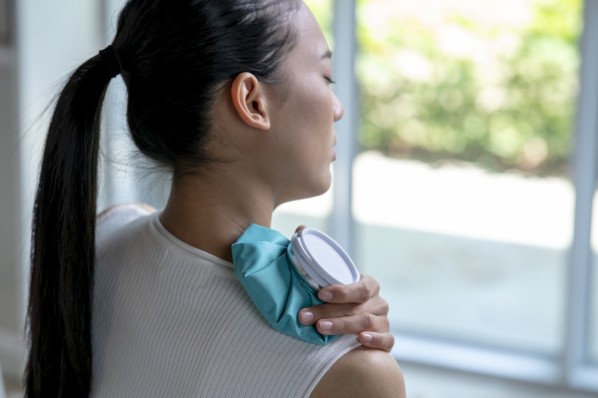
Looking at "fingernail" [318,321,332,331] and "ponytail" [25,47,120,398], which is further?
"ponytail" [25,47,120,398]

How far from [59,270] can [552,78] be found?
1.39m

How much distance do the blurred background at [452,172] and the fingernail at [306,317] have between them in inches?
44.9

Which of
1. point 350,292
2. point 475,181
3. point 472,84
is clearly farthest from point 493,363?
point 350,292

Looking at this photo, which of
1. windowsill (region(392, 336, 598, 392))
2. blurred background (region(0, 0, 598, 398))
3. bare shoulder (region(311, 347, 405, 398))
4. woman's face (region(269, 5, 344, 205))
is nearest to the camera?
bare shoulder (region(311, 347, 405, 398))

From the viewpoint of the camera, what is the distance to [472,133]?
233 centimetres

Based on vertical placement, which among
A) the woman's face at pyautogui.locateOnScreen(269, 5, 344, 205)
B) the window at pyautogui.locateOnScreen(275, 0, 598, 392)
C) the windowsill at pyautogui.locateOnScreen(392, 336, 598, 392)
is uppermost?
the woman's face at pyautogui.locateOnScreen(269, 5, 344, 205)

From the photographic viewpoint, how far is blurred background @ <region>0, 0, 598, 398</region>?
85.3 inches

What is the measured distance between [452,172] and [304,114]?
139 centimetres

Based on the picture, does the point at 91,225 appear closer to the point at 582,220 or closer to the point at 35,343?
the point at 35,343

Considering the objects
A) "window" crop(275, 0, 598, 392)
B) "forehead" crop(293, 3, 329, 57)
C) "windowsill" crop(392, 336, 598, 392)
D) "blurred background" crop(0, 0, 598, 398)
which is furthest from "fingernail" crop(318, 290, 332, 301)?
"windowsill" crop(392, 336, 598, 392)

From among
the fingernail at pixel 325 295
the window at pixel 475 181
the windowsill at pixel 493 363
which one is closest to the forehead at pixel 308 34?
the fingernail at pixel 325 295

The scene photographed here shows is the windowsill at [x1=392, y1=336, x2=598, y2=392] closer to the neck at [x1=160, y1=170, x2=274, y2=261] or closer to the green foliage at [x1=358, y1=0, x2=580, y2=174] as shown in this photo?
the green foliage at [x1=358, y1=0, x2=580, y2=174]

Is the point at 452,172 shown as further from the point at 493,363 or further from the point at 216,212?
the point at 216,212

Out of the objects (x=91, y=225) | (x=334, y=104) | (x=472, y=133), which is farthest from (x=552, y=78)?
(x=91, y=225)
